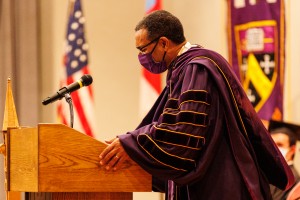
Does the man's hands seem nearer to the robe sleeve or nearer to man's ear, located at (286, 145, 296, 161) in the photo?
the robe sleeve

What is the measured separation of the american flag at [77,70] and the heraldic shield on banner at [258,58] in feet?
5.41

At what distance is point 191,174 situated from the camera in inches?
95.8

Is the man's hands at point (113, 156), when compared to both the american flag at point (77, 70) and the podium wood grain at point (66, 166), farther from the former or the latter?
the american flag at point (77, 70)

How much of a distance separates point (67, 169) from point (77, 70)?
3.48m

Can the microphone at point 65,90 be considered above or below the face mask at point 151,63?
below

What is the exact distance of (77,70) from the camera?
5.70 meters

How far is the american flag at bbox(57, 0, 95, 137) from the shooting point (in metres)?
5.61

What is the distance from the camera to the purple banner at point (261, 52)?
448 cm

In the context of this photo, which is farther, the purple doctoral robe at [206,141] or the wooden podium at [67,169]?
the purple doctoral robe at [206,141]

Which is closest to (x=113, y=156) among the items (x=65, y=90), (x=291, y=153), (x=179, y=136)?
(x=179, y=136)

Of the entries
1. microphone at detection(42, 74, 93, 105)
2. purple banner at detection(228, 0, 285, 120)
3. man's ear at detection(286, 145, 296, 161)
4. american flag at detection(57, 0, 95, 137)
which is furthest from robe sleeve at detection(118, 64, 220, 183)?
american flag at detection(57, 0, 95, 137)

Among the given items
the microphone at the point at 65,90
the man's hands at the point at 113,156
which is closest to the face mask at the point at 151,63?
the microphone at the point at 65,90

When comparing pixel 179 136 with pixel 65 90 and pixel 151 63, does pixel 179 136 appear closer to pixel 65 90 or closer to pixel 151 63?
pixel 151 63

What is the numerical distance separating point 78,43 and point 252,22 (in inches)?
74.4
